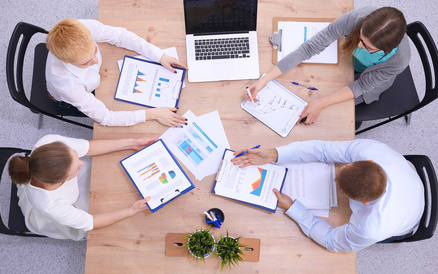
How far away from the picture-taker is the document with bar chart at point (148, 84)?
5.42ft

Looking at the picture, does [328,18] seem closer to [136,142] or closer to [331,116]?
[331,116]

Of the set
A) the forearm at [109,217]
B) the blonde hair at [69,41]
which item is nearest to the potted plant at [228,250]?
the forearm at [109,217]

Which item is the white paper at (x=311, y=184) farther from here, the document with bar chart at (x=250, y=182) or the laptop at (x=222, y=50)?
the laptop at (x=222, y=50)

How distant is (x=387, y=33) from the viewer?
1390mm

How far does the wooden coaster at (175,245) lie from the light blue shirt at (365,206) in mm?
479

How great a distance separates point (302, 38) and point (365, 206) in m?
0.85

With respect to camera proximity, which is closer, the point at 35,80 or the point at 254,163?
the point at 254,163

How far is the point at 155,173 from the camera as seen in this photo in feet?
5.11

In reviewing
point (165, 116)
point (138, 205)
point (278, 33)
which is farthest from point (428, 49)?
point (138, 205)

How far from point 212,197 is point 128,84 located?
674 millimetres

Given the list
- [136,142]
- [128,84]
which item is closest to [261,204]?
[136,142]

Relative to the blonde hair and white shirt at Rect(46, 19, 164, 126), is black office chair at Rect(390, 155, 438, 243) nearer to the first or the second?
white shirt at Rect(46, 19, 164, 126)

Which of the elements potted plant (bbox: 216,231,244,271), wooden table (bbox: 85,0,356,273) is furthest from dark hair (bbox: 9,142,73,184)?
potted plant (bbox: 216,231,244,271)

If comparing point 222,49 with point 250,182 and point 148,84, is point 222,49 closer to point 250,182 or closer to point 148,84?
point 148,84
